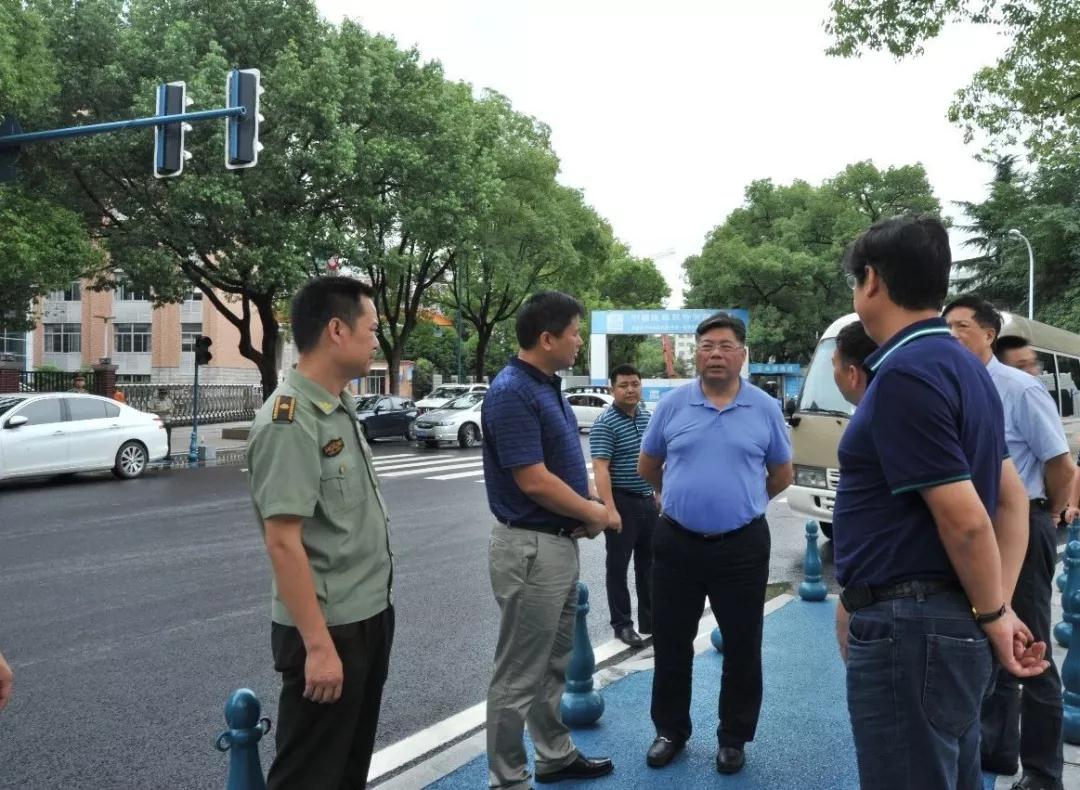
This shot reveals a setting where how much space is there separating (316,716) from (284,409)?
86cm

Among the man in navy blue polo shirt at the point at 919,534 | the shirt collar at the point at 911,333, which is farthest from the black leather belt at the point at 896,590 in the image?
the shirt collar at the point at 911,333

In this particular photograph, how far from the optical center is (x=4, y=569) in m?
7.92

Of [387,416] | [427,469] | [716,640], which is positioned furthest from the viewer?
[387,416]

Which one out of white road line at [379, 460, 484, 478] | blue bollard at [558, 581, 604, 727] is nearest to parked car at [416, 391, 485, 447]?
white road line at [379, 460, 484, 478]

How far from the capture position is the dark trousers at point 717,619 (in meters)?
3.65

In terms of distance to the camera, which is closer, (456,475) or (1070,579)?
(1070,579)

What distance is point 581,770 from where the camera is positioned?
11.5ft

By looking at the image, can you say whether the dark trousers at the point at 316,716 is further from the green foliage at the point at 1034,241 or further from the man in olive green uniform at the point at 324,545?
the green foliage at the point at 1034,241

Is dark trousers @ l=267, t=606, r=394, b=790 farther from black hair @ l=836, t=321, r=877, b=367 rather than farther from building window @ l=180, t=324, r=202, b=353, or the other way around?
building window @ l=180, t=324, r=202, b=353

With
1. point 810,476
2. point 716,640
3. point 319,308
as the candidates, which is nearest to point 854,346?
point 319,308

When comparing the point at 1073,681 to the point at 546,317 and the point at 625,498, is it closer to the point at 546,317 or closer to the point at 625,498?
the point at 625,498

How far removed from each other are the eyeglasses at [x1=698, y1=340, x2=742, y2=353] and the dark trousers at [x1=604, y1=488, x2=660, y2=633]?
221 cm

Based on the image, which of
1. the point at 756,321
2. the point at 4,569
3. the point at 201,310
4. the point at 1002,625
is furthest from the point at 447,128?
the point at 201,310

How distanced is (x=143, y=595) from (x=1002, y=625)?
6715mm
